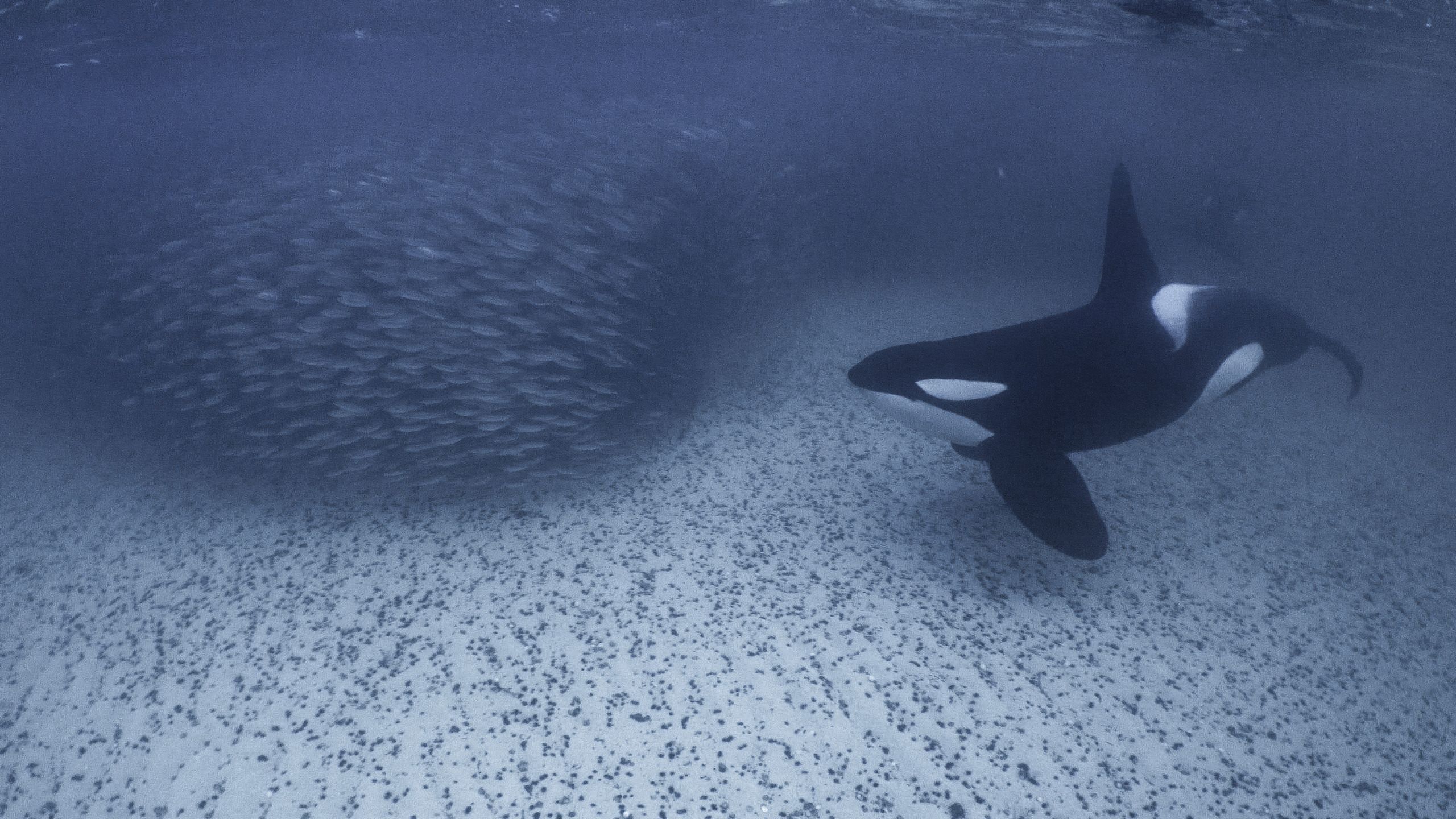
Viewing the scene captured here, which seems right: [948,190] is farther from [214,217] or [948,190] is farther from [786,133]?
[214,217]

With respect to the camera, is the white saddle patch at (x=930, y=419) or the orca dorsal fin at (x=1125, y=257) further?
the orca dorsal fin at (x=1125, y=257)

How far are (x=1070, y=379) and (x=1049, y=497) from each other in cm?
69

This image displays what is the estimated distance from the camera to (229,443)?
20.3ft

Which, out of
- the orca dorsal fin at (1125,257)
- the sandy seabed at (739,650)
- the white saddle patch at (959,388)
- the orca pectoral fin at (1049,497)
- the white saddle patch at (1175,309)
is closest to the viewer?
the sandy seabed at (739,650)

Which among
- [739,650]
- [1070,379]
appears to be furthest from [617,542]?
[1070,379]

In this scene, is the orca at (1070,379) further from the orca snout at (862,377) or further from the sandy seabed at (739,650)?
the sandy seabed at (739,650)

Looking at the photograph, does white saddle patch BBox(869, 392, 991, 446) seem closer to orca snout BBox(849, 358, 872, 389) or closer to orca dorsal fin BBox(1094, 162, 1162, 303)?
orca snout BBox(849, 358, 872, 389)

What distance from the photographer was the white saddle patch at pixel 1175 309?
4.16 metres

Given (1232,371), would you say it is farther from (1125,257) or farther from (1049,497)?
(1049,497)

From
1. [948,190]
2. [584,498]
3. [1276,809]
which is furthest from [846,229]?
[1276,809]

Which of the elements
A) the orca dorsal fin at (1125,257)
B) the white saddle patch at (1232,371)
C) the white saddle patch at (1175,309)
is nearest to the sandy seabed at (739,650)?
the white saddle patch at (1232,371)

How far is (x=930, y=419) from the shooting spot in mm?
Result: 4055

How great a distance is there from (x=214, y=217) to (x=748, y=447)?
7.40 meters

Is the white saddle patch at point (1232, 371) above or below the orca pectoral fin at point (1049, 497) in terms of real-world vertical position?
above
